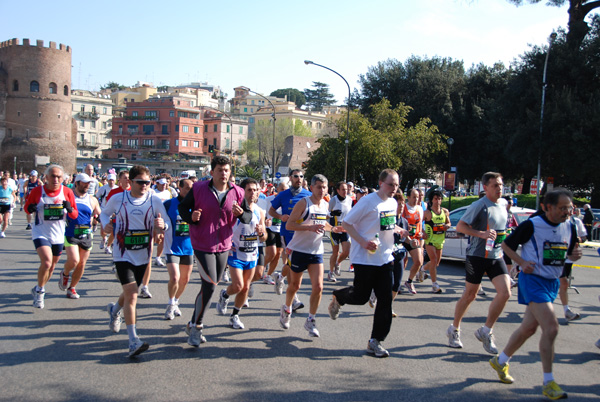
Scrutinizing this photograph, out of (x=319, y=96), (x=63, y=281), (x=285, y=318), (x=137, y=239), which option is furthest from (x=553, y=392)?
(x=319, y=96)

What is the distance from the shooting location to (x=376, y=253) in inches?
231

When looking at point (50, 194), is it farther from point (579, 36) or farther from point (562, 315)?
point (579, 36)

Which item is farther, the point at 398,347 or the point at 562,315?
the point at 562,315

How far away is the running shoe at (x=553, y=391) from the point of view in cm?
460

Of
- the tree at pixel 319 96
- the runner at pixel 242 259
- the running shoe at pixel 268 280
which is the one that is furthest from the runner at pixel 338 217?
the tree at pixel 319 96

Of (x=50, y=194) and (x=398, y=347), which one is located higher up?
(x=50, y=194)

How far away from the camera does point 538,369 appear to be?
18.1 feet

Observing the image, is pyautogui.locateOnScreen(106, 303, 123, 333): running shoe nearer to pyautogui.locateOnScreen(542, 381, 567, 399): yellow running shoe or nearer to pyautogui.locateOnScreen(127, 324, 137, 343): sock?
pyautogui.locateOnScreen(127, 324, 137, 343): sock

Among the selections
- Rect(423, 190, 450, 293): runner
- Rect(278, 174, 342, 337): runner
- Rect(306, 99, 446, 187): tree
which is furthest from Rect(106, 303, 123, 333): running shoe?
Rect(306, 99, 446, 187): tree

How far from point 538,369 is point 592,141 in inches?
945

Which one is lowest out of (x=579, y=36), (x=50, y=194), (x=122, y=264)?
(x=122, y=264)

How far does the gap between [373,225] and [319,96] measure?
13073cm

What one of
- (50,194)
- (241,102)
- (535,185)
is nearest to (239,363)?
(50,194)

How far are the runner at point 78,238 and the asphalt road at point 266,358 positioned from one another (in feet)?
Result: 1.05
